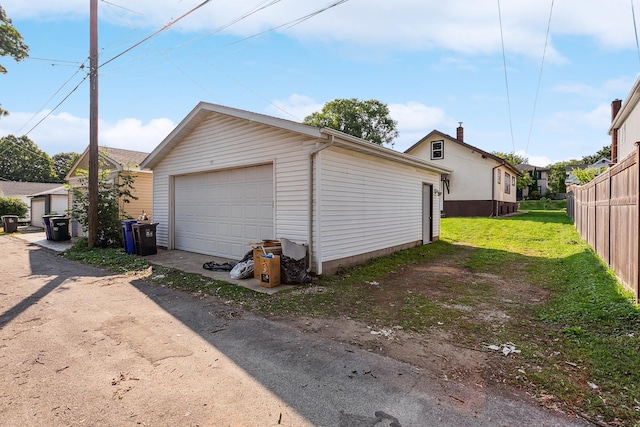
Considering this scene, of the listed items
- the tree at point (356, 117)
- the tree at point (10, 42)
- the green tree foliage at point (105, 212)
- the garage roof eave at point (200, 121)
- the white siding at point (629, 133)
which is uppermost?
the tree at point (356, 117)

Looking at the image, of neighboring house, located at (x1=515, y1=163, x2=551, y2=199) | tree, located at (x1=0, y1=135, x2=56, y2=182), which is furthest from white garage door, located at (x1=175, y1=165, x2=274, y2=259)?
tree, located at (x1=0, y1=135, x2=56, y2=182)

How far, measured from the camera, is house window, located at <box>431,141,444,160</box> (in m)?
21.6

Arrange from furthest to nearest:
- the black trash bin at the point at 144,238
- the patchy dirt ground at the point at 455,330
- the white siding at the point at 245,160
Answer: the black trash bin at the point at 144,238
the white siding at the point at 245,160
the patchy dirt ground at the point at 455,330

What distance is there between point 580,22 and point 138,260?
1180 cm

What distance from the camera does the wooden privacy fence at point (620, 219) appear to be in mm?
4289

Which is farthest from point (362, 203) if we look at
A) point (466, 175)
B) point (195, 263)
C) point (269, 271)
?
point (466, 175)

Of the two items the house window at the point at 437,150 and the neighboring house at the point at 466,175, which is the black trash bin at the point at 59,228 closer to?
the neighboring house at the point at 466,175

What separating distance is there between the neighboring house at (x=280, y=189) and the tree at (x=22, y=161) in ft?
174

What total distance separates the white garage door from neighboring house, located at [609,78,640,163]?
11.6 meters

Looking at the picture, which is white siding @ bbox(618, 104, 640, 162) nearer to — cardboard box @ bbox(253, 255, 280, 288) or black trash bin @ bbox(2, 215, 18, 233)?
cardboard box @ bbox(253, 255, 280, 288)

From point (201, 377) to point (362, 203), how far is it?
571 centimetres

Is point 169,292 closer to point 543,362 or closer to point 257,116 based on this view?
point 257,116

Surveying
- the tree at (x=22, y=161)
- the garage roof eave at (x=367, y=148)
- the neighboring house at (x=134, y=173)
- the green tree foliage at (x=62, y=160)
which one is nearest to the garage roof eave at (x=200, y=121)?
the garage roof eave at (x=367, y=148)

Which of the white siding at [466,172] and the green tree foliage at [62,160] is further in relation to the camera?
the green tree foliage at [62,160]
